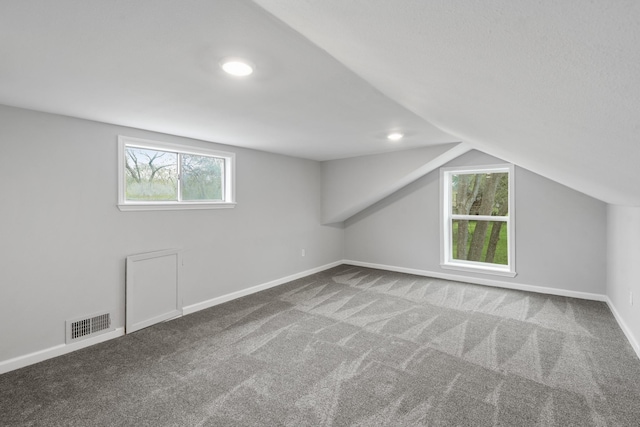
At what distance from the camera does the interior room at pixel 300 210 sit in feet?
3.31

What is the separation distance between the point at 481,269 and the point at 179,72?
4.71 metres

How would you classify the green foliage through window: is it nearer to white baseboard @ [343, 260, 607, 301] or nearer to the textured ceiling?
the textured ceiling

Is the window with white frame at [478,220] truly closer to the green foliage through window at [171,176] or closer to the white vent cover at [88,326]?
the green foliage through window at [171,176]

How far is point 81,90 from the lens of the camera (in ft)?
6.81

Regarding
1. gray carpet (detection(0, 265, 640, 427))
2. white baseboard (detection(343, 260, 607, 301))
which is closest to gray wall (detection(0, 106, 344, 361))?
gray carpet (detection(0, 265, 640, 427))

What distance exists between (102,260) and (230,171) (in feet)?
5.87

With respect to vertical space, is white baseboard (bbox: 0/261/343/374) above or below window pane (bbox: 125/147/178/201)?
below

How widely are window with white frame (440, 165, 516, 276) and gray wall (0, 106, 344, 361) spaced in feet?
11.1

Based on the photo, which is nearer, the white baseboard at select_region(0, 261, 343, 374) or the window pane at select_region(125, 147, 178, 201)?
the white baseboard at select_region(0, 261, 343, 374)

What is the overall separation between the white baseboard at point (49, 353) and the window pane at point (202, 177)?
1629mm

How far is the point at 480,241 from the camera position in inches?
195

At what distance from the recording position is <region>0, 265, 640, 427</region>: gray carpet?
188 centimetres

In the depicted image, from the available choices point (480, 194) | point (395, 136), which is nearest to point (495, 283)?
point (480, 194)

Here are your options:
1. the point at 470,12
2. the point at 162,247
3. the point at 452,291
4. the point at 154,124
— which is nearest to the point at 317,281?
the point at 452,291
